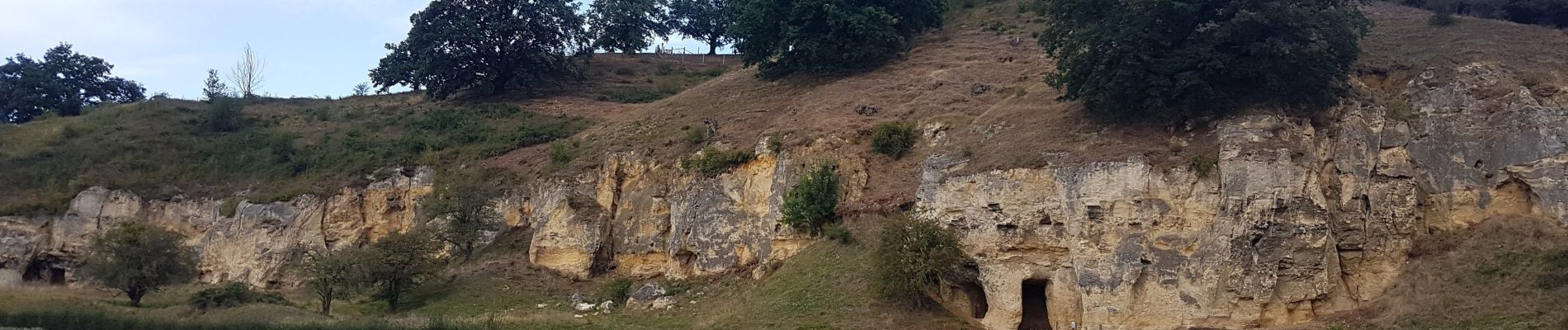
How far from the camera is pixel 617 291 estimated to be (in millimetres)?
32375

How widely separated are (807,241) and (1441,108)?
51.6 ft

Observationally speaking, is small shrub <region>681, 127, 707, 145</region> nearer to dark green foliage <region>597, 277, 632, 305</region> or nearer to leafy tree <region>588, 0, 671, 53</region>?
dark green foliage <region>597, 277, 632, 305</region>

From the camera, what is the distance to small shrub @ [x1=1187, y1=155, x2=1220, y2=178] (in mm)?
24656

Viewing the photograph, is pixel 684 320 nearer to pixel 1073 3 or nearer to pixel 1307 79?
pixel 1073 3

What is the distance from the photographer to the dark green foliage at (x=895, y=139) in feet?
105

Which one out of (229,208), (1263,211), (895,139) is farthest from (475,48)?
(1263,211)

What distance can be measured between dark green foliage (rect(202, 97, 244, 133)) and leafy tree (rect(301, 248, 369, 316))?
2148 centimetres

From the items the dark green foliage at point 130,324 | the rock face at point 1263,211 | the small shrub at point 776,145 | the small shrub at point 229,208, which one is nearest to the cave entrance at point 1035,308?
the rock face at point 1263,211

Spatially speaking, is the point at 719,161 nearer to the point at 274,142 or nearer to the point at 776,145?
the point at 776,145

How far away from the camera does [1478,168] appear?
2475 cm

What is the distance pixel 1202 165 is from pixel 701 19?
1805 inches

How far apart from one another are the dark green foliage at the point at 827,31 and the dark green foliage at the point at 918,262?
586 inches

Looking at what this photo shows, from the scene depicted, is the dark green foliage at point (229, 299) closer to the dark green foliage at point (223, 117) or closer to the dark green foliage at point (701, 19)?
the dark green foliage at point (223, 117)

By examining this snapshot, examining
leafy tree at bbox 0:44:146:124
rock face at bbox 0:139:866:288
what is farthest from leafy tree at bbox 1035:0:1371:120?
leafy tree at bbox 0:44:146:124
